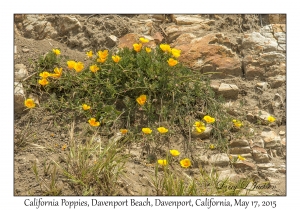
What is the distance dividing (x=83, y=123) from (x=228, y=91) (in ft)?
5.68

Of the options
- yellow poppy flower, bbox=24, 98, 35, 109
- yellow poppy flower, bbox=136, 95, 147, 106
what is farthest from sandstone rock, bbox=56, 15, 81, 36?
yellow poppy flower, bbox=136, 95, 147, 106

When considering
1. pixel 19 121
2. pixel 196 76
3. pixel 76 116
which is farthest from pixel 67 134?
pixel 196 76

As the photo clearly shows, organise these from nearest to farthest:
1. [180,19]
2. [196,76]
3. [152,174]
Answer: [152,174] → [196,76] → [180,19]

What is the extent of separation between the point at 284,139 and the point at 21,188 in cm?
271

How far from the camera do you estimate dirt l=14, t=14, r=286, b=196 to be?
309 cm

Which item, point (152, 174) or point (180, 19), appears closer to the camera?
point (152, 174)

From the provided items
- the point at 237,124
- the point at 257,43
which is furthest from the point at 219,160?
the point at 257,43

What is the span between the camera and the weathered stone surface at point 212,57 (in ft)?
14.5

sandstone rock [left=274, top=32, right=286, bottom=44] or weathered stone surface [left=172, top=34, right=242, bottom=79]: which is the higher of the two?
sandstone rock [left=274, top=32, right=286, bottom=44]

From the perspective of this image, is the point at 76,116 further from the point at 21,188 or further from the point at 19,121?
the point at 21,188

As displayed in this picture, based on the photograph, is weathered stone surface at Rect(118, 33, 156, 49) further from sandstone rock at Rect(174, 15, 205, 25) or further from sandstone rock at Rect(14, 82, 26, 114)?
sandstone rock at Rect(14, 82, 26, 114)

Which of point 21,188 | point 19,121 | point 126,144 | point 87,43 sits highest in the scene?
point 87,43

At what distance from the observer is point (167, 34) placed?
4859 millimetres

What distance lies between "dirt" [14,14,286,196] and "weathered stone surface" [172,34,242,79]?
0.61 feet
